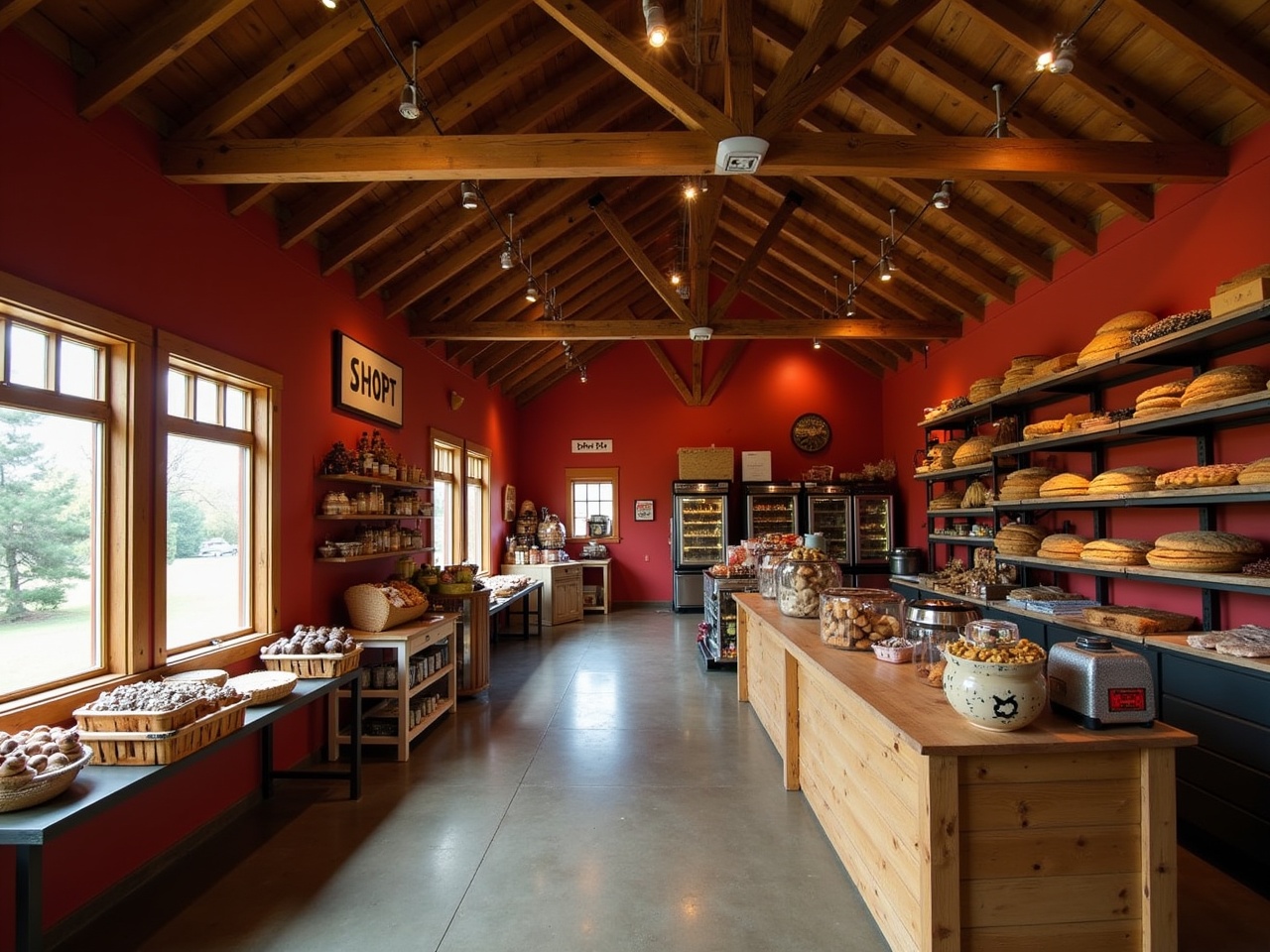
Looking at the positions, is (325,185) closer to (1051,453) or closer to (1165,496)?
(1165,496)

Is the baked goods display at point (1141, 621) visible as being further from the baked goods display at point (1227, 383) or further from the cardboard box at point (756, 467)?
the cardboard box at point (756, 467)

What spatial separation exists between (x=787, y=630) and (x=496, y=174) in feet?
9.48

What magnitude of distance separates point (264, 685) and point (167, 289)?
1899 mm

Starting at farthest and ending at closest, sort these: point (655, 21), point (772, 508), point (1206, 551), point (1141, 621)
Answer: point (772, 508) < point (1141, 621) < point (1206, 551) < point (655, 21)

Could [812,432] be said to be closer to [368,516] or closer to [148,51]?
[368,516]

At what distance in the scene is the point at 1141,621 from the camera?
11.1 feet

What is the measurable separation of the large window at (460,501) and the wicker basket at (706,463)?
3063mm

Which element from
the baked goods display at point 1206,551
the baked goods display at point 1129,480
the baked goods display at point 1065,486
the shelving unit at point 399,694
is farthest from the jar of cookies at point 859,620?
the shelving unit at point 399,694

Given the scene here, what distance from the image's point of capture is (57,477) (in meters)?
2.64

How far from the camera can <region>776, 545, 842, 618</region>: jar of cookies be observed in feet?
12.7

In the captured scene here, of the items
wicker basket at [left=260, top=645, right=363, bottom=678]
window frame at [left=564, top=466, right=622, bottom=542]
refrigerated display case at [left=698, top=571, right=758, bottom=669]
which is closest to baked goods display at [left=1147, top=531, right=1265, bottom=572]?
refrigerated display case at [left=698, top=571, right=758, bottom=669]

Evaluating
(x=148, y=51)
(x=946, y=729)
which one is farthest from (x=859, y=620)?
(x=148, y=51)

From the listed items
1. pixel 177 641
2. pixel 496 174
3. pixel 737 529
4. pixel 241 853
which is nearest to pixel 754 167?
pixel 496 174

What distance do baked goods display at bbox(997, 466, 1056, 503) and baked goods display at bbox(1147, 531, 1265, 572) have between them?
141cm
